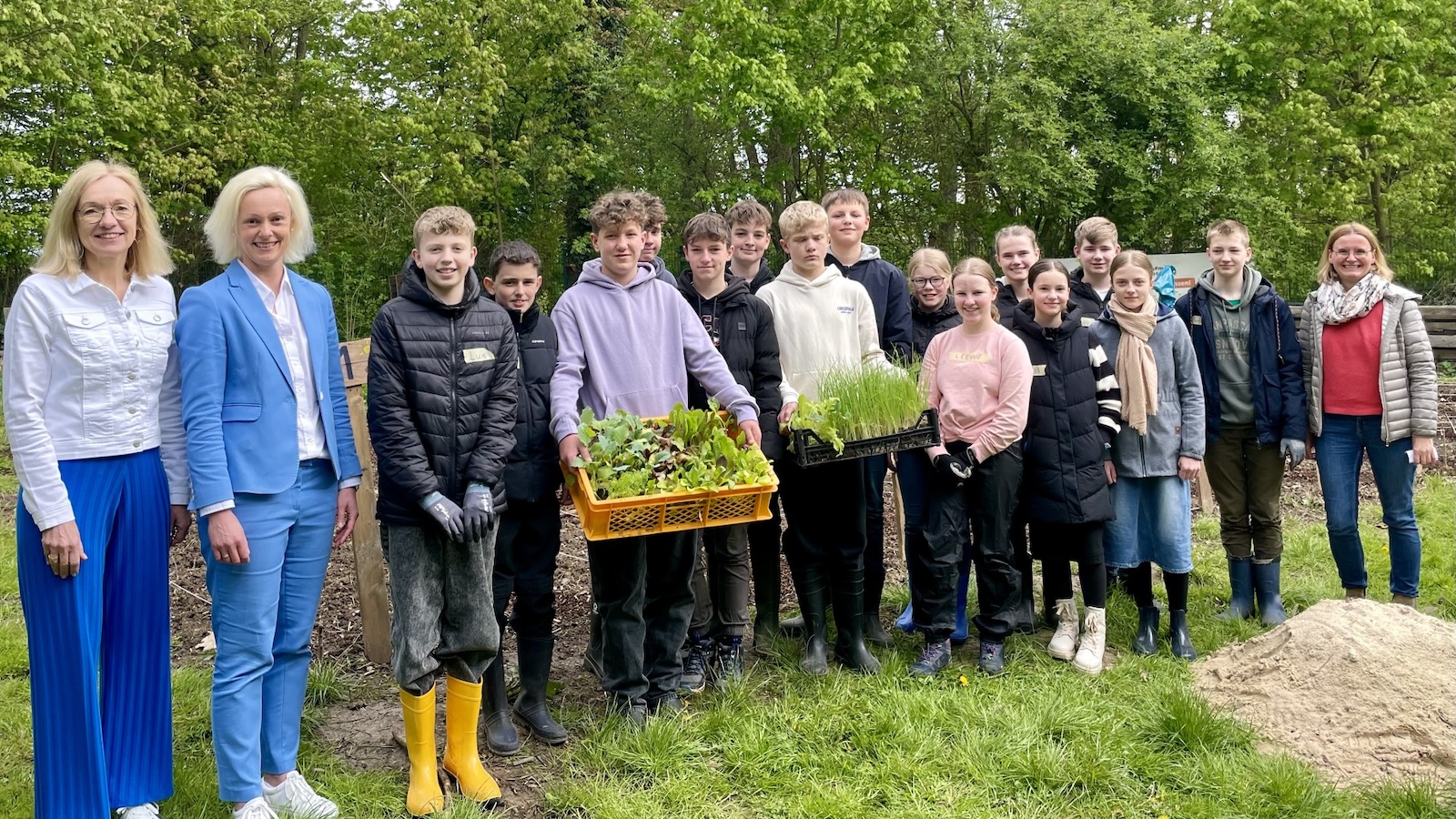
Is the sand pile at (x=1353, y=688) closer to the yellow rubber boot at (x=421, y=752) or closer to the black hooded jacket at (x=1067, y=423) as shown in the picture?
the black hooded jacket at (x=1067, y=423)

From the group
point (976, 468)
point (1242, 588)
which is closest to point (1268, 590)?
point (1242, 588)

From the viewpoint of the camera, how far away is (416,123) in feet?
59.9

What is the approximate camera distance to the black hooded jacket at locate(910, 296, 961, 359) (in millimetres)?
5578

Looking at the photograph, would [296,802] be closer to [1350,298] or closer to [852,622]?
[852,622]

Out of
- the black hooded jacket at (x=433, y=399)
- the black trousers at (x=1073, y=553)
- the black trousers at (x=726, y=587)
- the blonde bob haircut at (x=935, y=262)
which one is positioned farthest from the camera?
the blonde bob haircut at (x=935, y=262)

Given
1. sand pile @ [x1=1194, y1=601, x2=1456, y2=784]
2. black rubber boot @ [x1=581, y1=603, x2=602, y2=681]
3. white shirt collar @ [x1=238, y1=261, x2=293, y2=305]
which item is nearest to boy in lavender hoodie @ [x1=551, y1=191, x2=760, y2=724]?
black rubber boot @ [x1=581, y1=603, x2=602, y2=681]

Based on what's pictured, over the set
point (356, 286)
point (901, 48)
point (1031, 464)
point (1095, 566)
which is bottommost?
point (1095, 566)

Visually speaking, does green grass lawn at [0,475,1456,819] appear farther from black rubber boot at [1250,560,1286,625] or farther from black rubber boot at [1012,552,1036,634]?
black rubber boot at [1250,560,1286,625]

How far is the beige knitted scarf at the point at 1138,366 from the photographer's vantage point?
205 inches

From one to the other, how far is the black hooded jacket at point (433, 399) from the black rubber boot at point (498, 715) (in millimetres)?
934

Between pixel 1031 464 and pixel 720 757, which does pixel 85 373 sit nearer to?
pixel 720 757

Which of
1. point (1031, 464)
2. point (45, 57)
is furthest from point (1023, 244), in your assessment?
point (45, 57)

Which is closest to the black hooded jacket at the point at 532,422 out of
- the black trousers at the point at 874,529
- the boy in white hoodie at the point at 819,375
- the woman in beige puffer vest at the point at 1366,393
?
the boy in white hoodie at the point at 819,375

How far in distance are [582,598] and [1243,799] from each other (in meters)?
3.71
